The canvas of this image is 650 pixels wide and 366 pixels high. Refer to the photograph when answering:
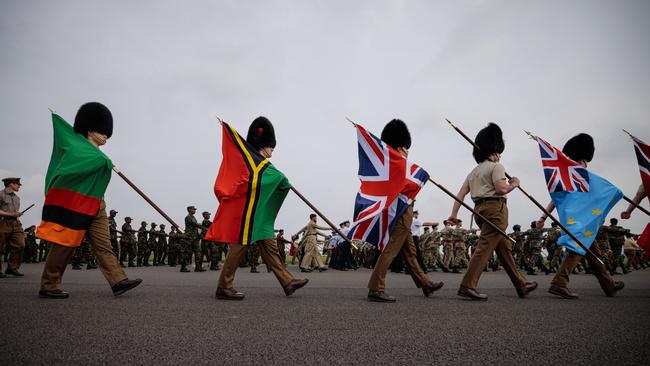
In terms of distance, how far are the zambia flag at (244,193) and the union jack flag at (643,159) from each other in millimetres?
5558

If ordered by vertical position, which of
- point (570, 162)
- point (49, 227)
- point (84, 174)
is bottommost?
point (49, 227)

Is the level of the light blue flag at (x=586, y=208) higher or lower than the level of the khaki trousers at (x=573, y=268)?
higher

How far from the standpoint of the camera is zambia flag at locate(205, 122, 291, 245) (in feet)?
17.0

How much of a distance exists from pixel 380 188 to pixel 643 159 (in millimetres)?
4437

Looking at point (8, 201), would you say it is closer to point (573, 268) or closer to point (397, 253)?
point (397, 253)

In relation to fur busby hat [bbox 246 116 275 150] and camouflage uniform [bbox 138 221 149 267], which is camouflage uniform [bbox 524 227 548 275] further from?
camouflage uniform [bbox 138 221 149 267]

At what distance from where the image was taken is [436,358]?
232 cm

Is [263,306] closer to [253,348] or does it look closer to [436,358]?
[253,348]

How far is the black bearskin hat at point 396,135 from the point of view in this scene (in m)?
5.72

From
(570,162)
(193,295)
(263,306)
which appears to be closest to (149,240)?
(193,295)

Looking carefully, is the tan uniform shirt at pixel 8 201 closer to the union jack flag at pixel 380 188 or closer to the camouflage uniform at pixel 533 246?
the union jack flag at pixel 380 188

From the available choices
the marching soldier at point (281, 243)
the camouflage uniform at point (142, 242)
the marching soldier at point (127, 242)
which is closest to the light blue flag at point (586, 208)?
the marching soldier at point (281, 243)

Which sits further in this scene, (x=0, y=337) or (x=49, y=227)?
(x=49, y=227)

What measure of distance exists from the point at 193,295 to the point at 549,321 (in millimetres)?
4293
